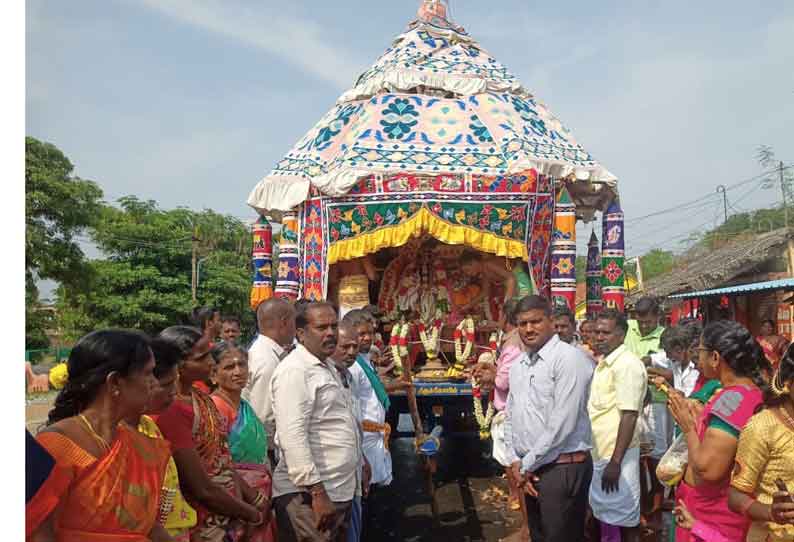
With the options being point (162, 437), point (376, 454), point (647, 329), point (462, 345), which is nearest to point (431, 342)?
point (462, 345)

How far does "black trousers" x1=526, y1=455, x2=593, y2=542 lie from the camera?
3.37 metres

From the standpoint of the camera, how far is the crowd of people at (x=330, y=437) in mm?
1889

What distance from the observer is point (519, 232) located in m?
8.20

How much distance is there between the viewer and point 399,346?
8148 mm

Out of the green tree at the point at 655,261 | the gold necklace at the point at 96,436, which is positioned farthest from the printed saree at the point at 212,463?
the green tree at the point at 655,261

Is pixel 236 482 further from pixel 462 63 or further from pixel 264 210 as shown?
pixel 462 63

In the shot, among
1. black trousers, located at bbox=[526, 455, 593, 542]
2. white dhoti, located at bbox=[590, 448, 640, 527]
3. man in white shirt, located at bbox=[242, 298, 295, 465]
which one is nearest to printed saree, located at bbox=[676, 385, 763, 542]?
black trousers, located at bbox=[526, 455, 593, 542]

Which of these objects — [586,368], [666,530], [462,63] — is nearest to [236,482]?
[586,368]

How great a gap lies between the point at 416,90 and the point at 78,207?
8107 mm

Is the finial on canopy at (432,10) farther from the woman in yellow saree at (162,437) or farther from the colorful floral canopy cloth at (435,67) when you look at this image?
the woman in yellow saree at (162,437)

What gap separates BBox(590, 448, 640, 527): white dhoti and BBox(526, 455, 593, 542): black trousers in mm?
620

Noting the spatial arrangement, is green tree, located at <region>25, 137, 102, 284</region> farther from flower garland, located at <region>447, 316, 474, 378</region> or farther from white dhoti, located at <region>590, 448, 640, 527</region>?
white dhoti, located at <region>590, 448, 640, 527</region>

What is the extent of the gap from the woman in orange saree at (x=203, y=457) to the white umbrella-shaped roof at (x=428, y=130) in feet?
18.1

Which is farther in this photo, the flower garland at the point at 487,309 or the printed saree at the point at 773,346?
the flower garland at the point at 487,309
